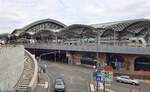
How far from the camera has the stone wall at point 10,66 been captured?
32969 millimetres

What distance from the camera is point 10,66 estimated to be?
3491 centimetres

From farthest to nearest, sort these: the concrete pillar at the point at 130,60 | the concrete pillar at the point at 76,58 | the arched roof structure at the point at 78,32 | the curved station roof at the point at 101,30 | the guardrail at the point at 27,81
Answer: the arched roof structure at the point at 78,32 < the curved station roof at the point at 101,30 < the concrete pillar at the point at 76,58 < the concrete pillar at the point at 130,60 < the guardrail at the point at 27,81

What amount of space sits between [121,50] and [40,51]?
56.7 meters

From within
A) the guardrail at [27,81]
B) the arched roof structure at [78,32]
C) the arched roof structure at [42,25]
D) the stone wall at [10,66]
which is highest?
the arched roof structure at [42,25]

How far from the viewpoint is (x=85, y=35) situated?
98500 mm

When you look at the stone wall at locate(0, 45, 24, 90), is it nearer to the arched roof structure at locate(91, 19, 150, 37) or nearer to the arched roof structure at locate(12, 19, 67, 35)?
the arched roof structure at locate(91, 19, 150, 37)

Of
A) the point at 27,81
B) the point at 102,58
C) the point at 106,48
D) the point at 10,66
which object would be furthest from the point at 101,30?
the point at 10,66

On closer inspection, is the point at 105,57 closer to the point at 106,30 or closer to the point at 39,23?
the point at 106,30

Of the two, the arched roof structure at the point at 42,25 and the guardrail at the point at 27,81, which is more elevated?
the arched roof structure at the point at 42,25

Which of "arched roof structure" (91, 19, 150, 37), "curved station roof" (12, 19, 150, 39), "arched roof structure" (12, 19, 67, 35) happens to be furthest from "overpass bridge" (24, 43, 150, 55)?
"arched roof structure" (12, 19, 67, 35)

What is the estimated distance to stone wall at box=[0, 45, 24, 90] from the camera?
32969mm

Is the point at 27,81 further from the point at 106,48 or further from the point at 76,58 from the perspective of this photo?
the point at 76,58

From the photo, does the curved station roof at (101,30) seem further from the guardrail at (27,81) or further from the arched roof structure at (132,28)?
the guardrail at (27,81)

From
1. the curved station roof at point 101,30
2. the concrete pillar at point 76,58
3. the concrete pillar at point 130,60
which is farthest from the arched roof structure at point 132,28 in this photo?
the concrete pillar at point 130,60
